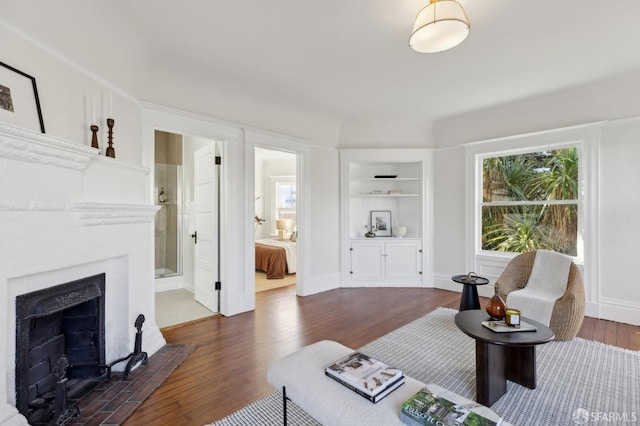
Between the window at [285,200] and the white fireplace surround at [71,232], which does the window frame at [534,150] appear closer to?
the white fireplace surround at [71,232]

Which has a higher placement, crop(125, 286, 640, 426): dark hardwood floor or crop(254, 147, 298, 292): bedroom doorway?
crop(254, 147, 298, 292): bedroom doorway

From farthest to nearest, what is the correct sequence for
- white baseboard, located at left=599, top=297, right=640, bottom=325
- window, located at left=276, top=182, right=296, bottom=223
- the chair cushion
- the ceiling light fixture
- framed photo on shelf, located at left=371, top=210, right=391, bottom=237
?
1. window, located at left=276, top=182, right=296, bottom=223
2. framed photo on shelf, located at left=371, top=210, right=391, bottom=237
3. white baseboard, located at left=599, top=297, right=640, bottom=325
4. the chair cushion
5. the ceiling light fixture

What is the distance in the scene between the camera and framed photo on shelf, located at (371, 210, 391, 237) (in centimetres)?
555

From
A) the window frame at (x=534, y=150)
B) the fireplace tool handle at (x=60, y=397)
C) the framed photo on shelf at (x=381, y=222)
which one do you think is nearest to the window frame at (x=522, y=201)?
the window frame at (x=534, y=150)

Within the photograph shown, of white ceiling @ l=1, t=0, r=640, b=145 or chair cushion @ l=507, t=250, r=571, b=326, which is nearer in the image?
white ceiling @ l=1, t=0, r=640, b=145

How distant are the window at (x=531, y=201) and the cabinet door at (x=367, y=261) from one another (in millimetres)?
1581

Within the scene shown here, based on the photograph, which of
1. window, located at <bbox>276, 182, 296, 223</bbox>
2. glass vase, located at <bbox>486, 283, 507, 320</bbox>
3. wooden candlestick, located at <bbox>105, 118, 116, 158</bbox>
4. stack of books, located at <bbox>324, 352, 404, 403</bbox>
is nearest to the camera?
stack of books, located at <bbox>324, 352, 404, 403</bbox>

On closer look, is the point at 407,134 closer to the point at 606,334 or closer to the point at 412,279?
the point at 412,279

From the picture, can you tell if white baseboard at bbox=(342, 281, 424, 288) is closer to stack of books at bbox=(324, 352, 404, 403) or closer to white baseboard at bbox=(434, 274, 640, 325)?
white baseboard at bbox=(434, 274, 640, 325)

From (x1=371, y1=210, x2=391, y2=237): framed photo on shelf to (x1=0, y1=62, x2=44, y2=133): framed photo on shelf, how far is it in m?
4.58

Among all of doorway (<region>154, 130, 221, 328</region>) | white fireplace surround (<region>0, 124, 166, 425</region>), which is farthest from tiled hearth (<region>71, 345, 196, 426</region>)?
doorway (<region>154, 130, 221, 328</region>)

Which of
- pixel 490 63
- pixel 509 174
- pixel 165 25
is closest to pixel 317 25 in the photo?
pixel 165 25

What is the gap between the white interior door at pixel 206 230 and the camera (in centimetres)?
386

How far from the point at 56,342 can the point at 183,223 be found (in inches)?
130
